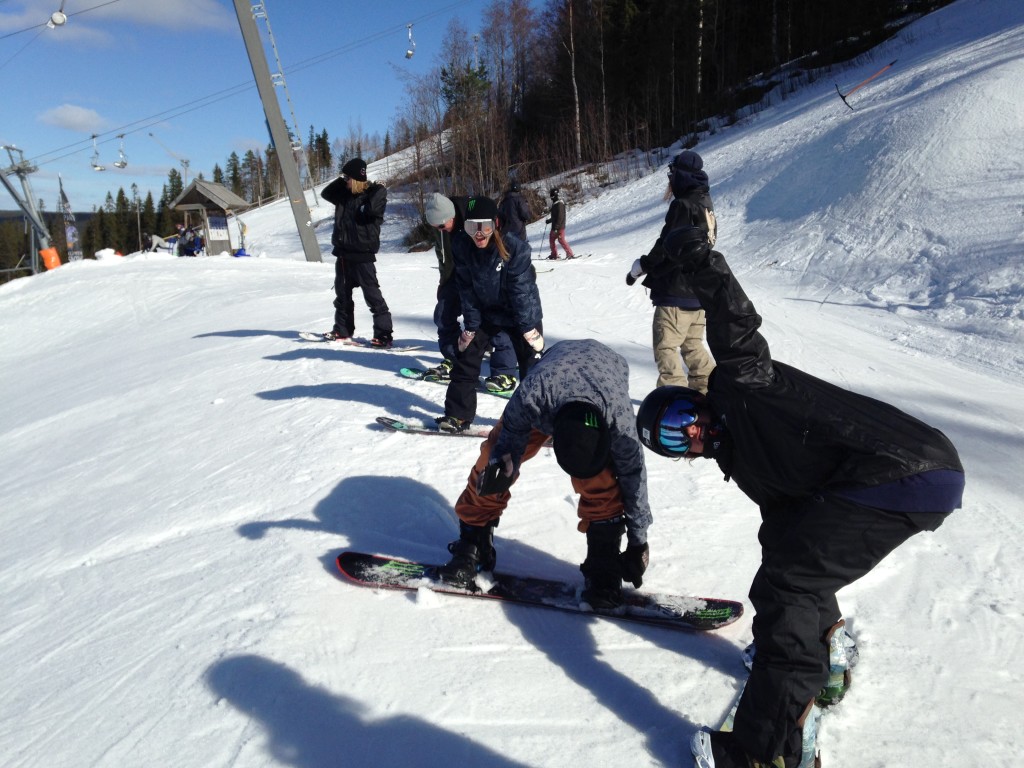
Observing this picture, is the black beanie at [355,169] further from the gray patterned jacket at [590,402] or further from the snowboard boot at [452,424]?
the gray patterned jacket at [590,402]

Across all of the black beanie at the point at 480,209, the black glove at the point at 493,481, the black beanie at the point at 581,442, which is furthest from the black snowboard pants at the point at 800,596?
the black beanie at the point at 480,209

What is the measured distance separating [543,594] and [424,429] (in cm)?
215

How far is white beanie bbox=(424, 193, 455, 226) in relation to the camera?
484cm

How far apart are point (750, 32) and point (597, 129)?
8.68 meters

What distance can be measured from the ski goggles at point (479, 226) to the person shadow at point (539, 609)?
1.67 metres

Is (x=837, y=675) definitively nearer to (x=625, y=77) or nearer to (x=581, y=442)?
(x=581, y=442)

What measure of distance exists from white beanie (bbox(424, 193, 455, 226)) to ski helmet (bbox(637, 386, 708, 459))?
3.20m

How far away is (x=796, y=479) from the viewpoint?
1869 mm

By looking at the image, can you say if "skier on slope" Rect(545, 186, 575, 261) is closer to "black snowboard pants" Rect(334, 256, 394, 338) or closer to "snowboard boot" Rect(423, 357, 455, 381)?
"black snowboard pants" Rect(334, 256, 394, 338)

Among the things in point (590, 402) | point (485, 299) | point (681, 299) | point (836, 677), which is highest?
point (485, 299)

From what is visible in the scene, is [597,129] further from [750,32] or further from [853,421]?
[853,421]

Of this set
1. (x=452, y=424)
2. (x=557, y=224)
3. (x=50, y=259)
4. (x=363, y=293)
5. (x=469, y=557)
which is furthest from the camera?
(x=50, y=259)

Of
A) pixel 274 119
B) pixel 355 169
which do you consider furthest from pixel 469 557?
pixel 274 119

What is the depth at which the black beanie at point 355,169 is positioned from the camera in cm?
657
